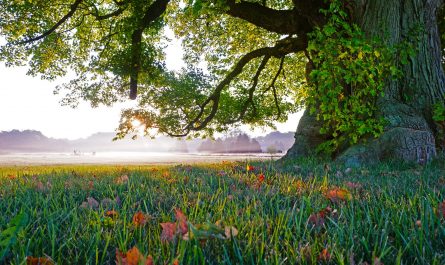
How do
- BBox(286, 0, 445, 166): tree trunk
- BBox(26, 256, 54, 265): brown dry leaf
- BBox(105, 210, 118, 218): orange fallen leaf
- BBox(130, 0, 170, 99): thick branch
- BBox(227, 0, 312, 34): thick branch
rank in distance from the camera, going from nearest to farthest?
1. BBox(26, 256, 54, 265): brown dry leaf
2. BBox(105, 210, 118, 218): orange fallen leaf
3. BBox(286, 0, 445, 166): tree trunk
4. BBox(227, 0, 312, 34): thick branch
5. BBox(130, 0, 170, 99): thick branch

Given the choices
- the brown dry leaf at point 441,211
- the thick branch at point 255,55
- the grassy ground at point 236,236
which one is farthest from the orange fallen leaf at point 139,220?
the thick branch at point 255,55

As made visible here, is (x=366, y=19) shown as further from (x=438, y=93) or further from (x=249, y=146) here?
(x=249, y=146)

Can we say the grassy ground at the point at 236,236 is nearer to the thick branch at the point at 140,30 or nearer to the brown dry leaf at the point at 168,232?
the brown dry leaf at the point at 168,232

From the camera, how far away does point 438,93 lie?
8039mm

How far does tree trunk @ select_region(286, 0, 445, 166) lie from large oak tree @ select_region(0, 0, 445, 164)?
0.02 m

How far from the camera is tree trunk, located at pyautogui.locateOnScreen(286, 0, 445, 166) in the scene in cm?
696

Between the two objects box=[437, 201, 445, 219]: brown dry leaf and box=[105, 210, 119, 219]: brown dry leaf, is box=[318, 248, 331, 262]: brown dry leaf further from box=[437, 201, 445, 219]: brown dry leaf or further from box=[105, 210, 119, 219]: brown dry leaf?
box=[105, 210, 119, 219]: brown dry leaf

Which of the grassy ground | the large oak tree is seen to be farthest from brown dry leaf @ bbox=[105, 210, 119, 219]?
the large oak tree

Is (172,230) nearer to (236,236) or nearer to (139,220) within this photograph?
(236,236)

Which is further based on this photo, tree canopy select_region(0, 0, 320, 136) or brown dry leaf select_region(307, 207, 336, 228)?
tree canopy select_region(0, 0, 320, 136)

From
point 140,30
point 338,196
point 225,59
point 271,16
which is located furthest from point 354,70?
point 225,59

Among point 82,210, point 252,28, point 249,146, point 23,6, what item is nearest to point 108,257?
point 82,210

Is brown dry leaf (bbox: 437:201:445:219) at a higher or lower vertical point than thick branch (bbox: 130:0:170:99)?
lower

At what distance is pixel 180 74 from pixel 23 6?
19.7 ft
